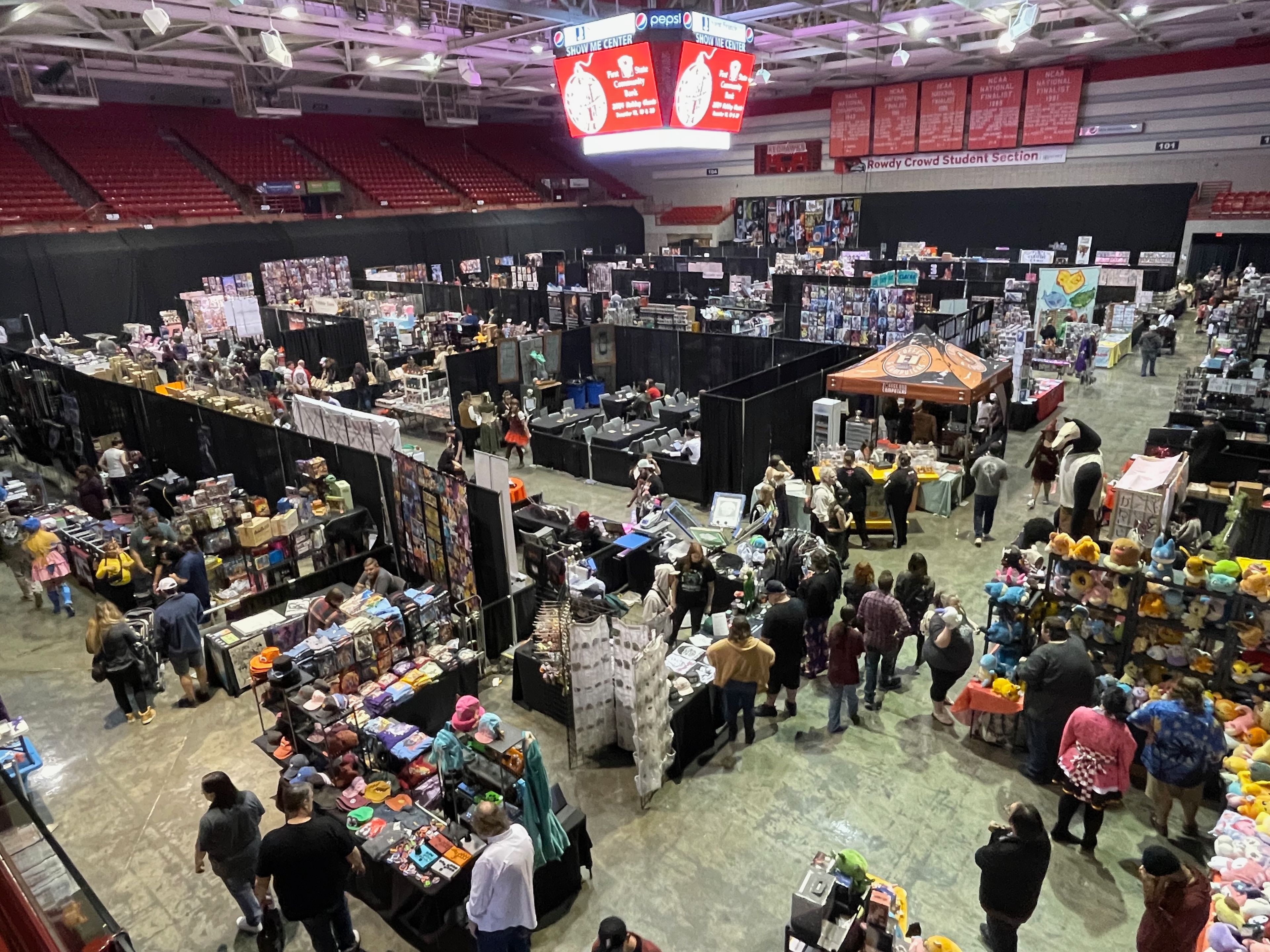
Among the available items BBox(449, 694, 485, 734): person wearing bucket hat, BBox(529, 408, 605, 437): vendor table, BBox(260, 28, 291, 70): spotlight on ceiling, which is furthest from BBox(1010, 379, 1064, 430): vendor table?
BBox(260, 28, 291, 70): spotlight on ceiling

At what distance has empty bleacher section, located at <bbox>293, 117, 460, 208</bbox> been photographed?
3053 centimetres

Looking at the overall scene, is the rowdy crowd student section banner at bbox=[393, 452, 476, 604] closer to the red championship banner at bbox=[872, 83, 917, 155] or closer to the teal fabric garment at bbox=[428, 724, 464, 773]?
the teal fabric garment at bbox=[428, 724, 464, 773]

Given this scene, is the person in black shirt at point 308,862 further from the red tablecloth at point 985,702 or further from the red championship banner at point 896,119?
the red championship banner at point 896,119

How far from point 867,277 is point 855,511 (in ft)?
38.6

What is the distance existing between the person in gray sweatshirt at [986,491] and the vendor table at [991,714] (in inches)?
165

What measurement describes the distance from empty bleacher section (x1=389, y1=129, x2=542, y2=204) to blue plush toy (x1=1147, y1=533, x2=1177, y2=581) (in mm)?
31942

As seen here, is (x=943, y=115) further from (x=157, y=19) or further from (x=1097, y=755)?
(x=1097, y=755)

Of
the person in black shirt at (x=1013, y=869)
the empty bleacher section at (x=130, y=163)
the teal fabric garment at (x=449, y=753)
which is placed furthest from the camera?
the empty bleacher section at (x=130, y=163)

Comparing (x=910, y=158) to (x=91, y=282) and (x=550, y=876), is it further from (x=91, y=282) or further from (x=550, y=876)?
(x=550, y=876)

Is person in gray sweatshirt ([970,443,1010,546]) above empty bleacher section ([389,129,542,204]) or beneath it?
beneath

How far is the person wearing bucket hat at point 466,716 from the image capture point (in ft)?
16.9

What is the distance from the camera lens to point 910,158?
30812 mm

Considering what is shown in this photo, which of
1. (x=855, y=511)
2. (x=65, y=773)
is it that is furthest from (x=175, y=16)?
(x=855, y=511)

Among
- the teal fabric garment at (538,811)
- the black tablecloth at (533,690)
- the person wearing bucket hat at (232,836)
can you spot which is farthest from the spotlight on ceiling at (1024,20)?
the person wearing bucket hat at (232,836)
